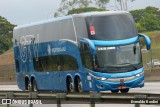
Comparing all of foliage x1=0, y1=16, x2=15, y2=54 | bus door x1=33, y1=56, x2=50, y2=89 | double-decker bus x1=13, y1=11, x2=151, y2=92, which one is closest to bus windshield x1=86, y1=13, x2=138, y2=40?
double-decker bus x1=13, y1=11, x2=151, y2=92

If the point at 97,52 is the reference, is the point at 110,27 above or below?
above

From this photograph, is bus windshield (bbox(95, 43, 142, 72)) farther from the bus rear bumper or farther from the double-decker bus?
the bus rear bumper

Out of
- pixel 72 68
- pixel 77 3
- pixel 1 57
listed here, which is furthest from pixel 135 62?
pixel 77 3

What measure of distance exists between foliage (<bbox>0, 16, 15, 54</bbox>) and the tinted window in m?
103

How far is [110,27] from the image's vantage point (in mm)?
25875

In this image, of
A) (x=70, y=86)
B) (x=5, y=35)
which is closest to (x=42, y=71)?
(x=70, y=86)

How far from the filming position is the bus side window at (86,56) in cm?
2577

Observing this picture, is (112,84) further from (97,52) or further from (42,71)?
(42,71)

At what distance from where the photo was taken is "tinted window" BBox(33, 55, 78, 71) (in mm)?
27641

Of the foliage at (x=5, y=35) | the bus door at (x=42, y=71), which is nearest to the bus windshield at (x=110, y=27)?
the bus door at (x=42, y=71)

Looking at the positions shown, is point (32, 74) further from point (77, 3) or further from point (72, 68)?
point (77, 3)

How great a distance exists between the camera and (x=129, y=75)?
25547 millimetres

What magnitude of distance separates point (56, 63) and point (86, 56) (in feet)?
12.8

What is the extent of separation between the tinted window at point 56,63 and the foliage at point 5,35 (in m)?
103
